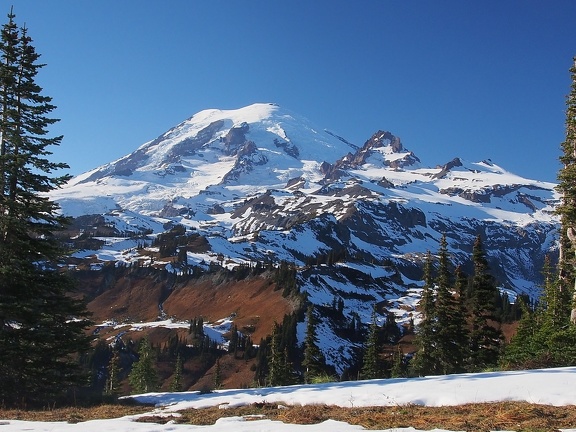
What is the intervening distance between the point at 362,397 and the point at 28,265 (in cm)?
1556

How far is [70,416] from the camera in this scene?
1419 centimetres

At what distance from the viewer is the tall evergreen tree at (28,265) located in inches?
792

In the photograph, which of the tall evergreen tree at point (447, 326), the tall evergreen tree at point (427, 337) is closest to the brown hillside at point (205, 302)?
the tall evergreen tree at point (427, 337)

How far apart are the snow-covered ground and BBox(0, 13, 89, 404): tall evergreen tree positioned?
246 inches

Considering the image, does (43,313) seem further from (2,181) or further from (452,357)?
(452,357)

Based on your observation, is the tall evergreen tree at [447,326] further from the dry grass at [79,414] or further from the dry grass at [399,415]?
the dry grass at [79,414]

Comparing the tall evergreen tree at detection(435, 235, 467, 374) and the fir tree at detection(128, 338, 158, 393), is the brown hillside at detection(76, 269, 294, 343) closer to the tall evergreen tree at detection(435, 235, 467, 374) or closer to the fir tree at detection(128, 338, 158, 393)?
the fir tree at detection(128, 338, 158, 393)

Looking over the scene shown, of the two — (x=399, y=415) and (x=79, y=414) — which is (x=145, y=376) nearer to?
(x=79, y=414)

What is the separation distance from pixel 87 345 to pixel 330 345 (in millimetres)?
108892

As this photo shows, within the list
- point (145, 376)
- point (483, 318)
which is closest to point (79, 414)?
point (483, 318)

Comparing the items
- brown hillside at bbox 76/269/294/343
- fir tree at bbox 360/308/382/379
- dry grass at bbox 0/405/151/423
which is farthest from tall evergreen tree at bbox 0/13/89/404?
brown hillside at bbox 76/269/294/343

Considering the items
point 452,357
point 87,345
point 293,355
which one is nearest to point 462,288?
point 452,357

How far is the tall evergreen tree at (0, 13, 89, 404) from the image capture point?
20.1m

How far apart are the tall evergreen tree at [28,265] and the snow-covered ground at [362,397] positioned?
624 cm
